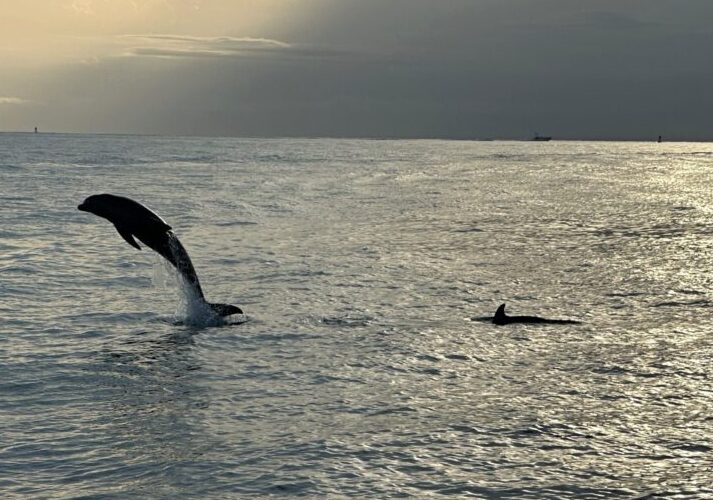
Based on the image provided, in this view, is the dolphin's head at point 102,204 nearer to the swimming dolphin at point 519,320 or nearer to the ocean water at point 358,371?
the ocean water at point 358,371

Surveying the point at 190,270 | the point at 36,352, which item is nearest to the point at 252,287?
the point at 190,270

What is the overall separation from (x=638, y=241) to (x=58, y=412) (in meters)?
26.9

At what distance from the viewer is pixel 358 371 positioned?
14695 millimetres

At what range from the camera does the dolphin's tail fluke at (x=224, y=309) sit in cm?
1859

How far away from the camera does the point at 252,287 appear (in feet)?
75.6

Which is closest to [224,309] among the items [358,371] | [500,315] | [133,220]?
[133,220]

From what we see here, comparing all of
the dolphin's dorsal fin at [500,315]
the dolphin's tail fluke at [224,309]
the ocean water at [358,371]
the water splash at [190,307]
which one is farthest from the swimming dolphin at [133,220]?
the dolphin's dorsal fin at [500,315]

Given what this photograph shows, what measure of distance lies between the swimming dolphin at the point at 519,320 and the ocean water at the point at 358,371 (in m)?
0.35

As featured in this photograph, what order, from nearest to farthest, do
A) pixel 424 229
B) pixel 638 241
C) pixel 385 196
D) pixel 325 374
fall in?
pixel 325 374 → pixel 638 241 → pixel 424 229 → pixel 385 196

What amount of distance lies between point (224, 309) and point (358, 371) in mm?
4985

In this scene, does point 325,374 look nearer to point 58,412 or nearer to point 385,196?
point 58,412

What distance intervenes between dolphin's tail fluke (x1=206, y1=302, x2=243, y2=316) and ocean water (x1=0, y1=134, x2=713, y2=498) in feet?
1.11

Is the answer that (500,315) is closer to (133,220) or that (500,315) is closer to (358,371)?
(358,371)

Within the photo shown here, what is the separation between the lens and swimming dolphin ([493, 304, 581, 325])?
60.4ft
